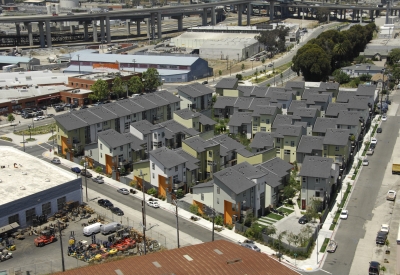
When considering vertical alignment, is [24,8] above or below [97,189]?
above

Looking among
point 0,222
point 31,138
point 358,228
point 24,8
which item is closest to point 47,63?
point 31,138

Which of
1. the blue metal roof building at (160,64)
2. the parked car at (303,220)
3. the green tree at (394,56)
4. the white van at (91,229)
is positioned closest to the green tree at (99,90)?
the blue metal roof building at (160,64)

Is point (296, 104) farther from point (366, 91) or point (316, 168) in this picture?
point (316, 168)

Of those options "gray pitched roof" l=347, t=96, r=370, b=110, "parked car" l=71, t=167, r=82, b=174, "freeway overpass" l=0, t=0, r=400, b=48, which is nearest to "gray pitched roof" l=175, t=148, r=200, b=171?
"parked car" l=71, t=167, r=82, b=174

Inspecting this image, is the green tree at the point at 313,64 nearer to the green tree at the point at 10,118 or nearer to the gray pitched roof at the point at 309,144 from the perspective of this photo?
the gray pitched roof at the point at 309,144

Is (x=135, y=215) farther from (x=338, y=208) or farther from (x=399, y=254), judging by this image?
(x=399, y=254)
